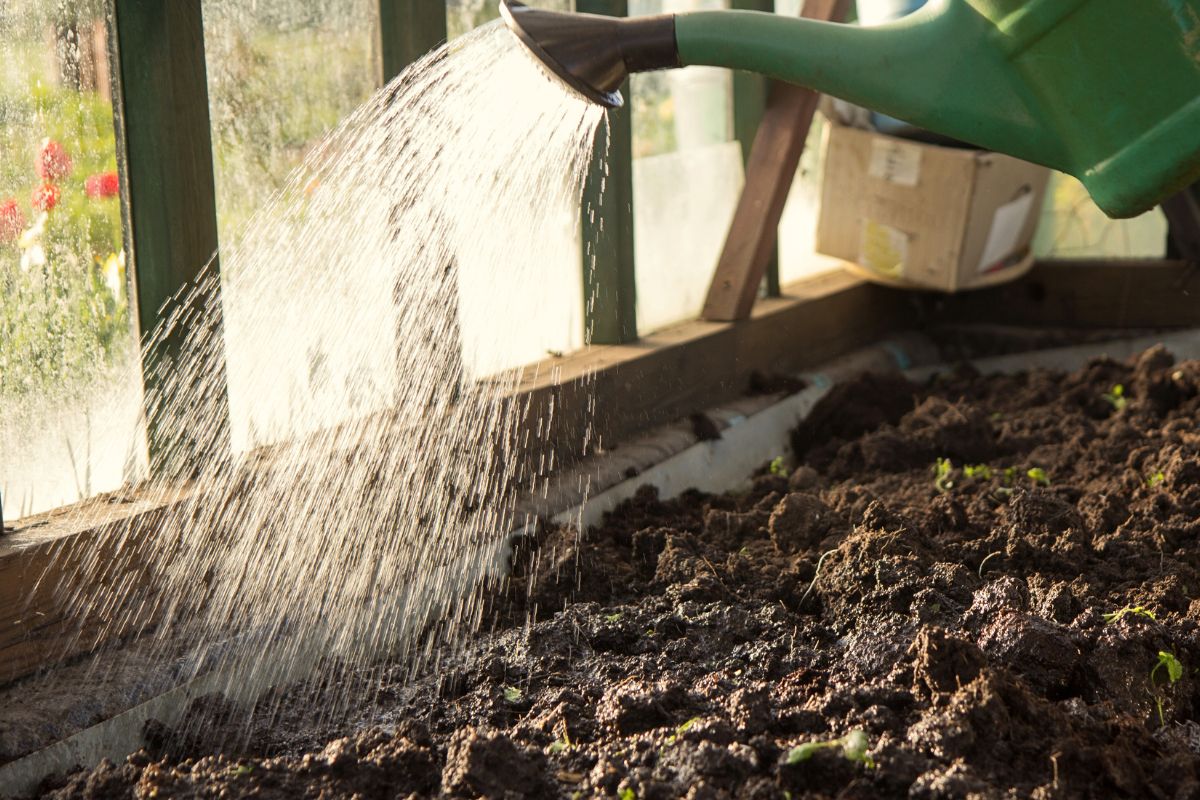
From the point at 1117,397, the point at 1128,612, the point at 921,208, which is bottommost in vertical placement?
the point at 1117,397

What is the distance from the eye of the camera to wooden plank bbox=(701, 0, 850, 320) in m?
4.41

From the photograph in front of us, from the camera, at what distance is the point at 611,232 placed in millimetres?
3980

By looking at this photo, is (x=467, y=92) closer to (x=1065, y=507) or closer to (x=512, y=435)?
(x=512, y=435)

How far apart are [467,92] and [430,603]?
3.52 ft

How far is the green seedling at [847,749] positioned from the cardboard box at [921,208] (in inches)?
125

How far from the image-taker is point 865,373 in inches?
177

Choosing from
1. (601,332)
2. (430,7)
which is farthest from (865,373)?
(430,7)

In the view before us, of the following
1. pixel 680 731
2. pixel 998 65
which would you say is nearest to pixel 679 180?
pixel 998 65

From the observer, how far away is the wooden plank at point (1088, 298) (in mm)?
5520

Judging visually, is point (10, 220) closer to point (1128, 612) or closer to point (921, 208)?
point (1128, 612)

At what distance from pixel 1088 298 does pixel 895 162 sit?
54.6 inches

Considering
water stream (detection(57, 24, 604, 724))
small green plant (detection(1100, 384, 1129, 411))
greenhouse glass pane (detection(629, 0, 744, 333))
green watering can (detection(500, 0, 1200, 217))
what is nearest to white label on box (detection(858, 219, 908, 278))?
greenhouse glass pane (detection(629, 0, 744, 333))

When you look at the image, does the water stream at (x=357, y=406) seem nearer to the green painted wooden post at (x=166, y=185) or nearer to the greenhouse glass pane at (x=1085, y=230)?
the green painted wooden post at (x=166, y=185)

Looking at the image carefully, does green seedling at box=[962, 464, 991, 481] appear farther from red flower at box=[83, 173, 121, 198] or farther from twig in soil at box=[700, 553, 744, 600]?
red flower at box=[83, 173, 121, 198]
